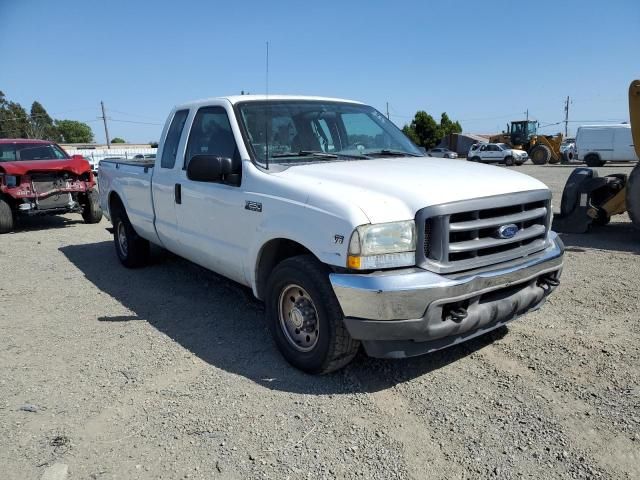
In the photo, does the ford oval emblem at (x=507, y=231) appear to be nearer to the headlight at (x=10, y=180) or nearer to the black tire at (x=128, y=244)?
the black tire at (x=128, y=244)

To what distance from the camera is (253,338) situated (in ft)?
14.4

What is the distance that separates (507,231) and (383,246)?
92cm

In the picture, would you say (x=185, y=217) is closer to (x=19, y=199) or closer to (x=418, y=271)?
(x=418, y=271)

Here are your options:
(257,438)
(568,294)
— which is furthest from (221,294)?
(568,294)

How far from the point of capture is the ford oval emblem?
3383 mm

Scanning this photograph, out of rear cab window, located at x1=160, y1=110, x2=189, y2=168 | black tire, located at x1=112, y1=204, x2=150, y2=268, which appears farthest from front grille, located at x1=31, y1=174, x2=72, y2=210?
rear cab window, located at x1=160, y1=110, x2=189, y2=168

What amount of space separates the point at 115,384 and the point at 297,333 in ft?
4.36

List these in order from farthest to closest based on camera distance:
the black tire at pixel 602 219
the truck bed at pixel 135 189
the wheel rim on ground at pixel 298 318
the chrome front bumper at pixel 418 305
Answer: the black tire at pixel 602 219, the truck bed at pixel 135 189, the wheel rim on ground at pixel 298 318, the chrome front bumper at pixel 418 305

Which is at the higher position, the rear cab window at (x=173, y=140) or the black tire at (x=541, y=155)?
the rear cab window at (x=173, y=140)

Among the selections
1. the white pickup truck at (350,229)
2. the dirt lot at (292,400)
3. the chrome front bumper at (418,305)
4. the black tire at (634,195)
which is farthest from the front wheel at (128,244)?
the black tire at (634,195)

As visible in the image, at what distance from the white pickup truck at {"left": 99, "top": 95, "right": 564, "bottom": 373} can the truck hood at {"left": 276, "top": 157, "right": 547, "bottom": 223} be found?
12 millimetres

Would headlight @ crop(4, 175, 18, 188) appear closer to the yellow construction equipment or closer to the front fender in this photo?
the front fender

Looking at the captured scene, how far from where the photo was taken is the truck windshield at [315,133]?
4.20 meters

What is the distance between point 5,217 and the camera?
1003cm
